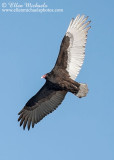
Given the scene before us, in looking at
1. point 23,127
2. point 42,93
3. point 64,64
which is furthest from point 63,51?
point 23,127

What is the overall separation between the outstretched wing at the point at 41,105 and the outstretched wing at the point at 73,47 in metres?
0.85

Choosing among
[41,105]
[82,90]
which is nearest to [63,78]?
[82,90]

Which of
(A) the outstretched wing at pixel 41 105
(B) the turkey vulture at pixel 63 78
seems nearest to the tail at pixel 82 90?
(B) the turkey vulture at pixel 63 78

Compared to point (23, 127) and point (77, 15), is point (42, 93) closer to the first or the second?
point (23, 127)

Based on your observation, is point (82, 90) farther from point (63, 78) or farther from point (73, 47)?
point (73, 47)

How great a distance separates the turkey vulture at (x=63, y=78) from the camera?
16.6 m

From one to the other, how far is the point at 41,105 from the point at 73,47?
2.28 meters

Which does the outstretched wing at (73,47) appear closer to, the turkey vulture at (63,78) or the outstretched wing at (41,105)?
the turkey vulture at (63,78)

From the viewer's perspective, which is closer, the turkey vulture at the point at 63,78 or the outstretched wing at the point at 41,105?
the turkey vulture at the point at 63,78

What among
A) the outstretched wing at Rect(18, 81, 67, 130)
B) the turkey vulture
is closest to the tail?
the turkey vulture

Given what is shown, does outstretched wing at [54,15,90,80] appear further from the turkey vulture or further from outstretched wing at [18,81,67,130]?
outstretched wing at [18,81,67,130]

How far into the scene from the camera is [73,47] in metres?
16.9

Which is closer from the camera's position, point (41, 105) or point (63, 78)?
point (63, 78)

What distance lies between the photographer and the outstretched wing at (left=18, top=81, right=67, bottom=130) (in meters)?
17.2
